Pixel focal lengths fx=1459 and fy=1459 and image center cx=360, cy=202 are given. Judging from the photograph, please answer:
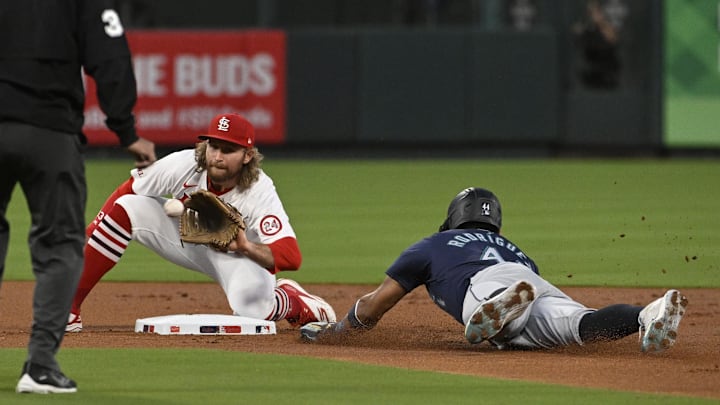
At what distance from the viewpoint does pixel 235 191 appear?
7484mm

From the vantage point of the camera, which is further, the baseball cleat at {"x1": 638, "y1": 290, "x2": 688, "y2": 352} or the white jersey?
the white jersey

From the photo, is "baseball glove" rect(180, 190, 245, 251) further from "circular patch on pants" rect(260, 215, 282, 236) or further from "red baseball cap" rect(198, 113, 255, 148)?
"red baseball cap" rect(198, 113, 255, 148)

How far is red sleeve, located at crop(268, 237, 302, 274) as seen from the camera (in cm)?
723

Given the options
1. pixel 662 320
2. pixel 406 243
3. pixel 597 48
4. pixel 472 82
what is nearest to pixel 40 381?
pixel 662 320

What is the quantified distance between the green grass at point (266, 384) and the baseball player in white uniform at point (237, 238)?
97cm

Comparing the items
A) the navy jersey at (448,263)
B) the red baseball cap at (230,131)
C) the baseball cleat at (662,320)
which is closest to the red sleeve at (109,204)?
the red baseball cap at (230,131)

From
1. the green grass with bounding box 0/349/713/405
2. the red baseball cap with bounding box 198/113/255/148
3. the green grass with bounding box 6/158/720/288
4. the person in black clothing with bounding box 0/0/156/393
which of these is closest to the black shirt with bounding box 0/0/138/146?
the person in black clothing with bounding box 0/0/156/393

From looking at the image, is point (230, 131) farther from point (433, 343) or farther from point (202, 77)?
point (202, 77)

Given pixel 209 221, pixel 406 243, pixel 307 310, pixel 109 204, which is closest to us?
pixel 209 221

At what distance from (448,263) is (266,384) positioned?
5.22ft

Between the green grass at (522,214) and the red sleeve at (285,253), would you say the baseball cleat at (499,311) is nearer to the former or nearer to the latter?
the red sleeve at (285,253)

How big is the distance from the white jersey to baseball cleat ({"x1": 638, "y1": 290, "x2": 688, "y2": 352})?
187 cm

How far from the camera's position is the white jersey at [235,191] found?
7332 mm

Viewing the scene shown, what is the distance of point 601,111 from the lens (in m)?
23.4
